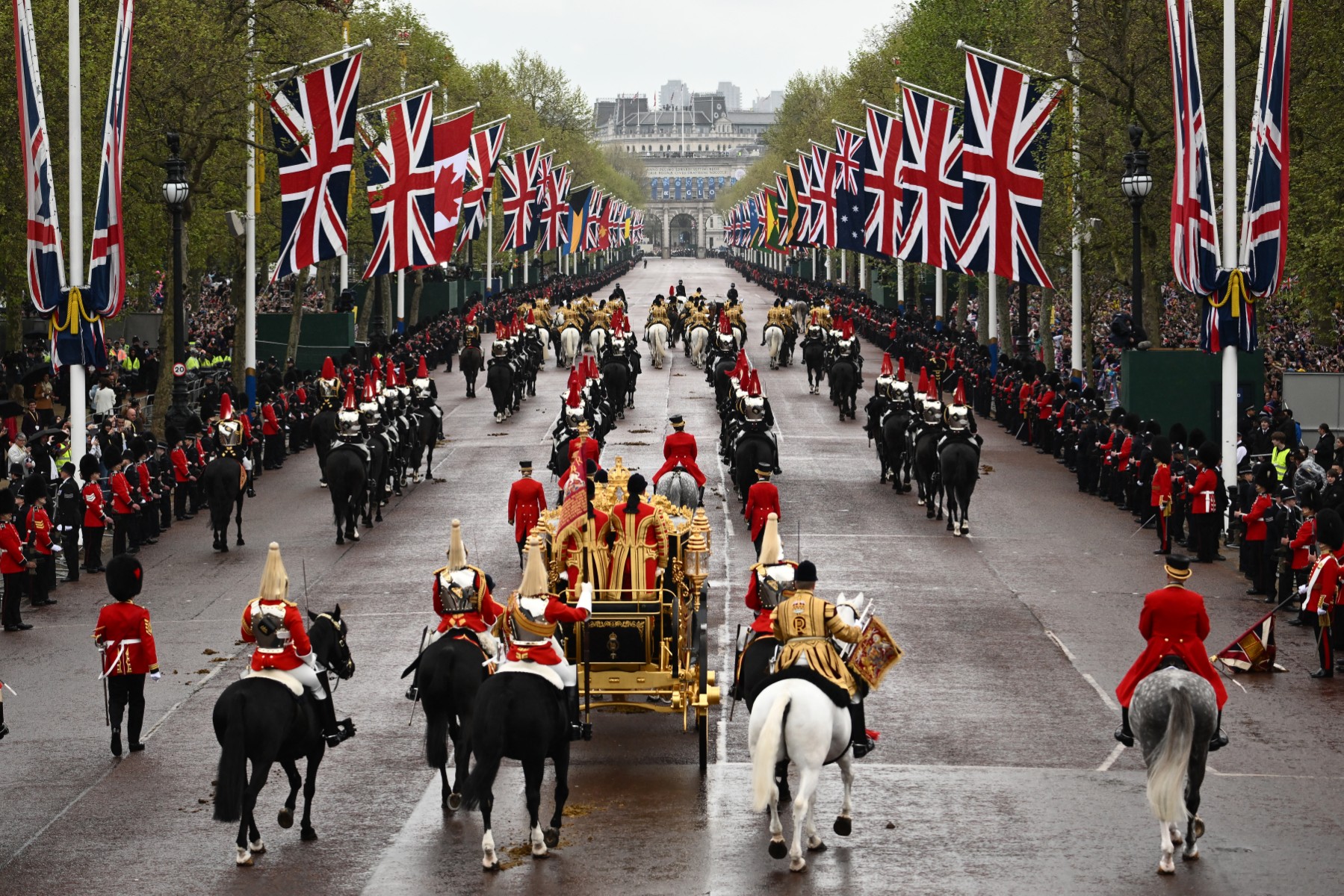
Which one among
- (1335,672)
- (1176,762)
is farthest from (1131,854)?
(1335,672)

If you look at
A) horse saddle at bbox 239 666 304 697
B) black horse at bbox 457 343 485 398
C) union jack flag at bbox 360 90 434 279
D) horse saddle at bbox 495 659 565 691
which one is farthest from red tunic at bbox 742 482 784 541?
black horse at bbox 457 343 485 398

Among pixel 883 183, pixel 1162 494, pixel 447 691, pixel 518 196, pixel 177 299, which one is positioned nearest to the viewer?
pixel 447 691

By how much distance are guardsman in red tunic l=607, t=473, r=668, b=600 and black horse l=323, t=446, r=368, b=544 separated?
10259 mm

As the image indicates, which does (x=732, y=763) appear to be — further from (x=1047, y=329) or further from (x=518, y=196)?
(x=518, y=196)

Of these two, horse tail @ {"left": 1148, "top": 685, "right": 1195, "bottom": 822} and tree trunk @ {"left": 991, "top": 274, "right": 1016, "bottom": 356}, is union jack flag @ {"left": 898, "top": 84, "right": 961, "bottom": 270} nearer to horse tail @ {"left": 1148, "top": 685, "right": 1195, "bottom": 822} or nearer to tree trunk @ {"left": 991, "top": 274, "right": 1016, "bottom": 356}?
tree trunk @ {"left": 991, "top": 274, "right": 1016, "bottom": 356}

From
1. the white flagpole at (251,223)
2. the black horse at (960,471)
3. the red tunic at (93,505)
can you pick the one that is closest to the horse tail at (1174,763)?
the black horse at (960,471)

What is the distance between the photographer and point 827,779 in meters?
13.6

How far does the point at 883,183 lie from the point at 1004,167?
11.7 meters

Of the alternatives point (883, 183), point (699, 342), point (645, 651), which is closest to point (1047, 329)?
point (883, 183)

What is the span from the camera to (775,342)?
169 ft

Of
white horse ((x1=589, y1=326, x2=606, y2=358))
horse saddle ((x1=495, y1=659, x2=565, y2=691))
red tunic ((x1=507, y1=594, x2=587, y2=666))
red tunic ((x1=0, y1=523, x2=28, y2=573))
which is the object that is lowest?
red tunic ((x1=0, y1=523, x2=28, y2=573))

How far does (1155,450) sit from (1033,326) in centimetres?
4173

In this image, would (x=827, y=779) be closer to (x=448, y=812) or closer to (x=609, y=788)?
(x=609, y=788)

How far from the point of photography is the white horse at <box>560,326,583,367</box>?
5100 centimetres
